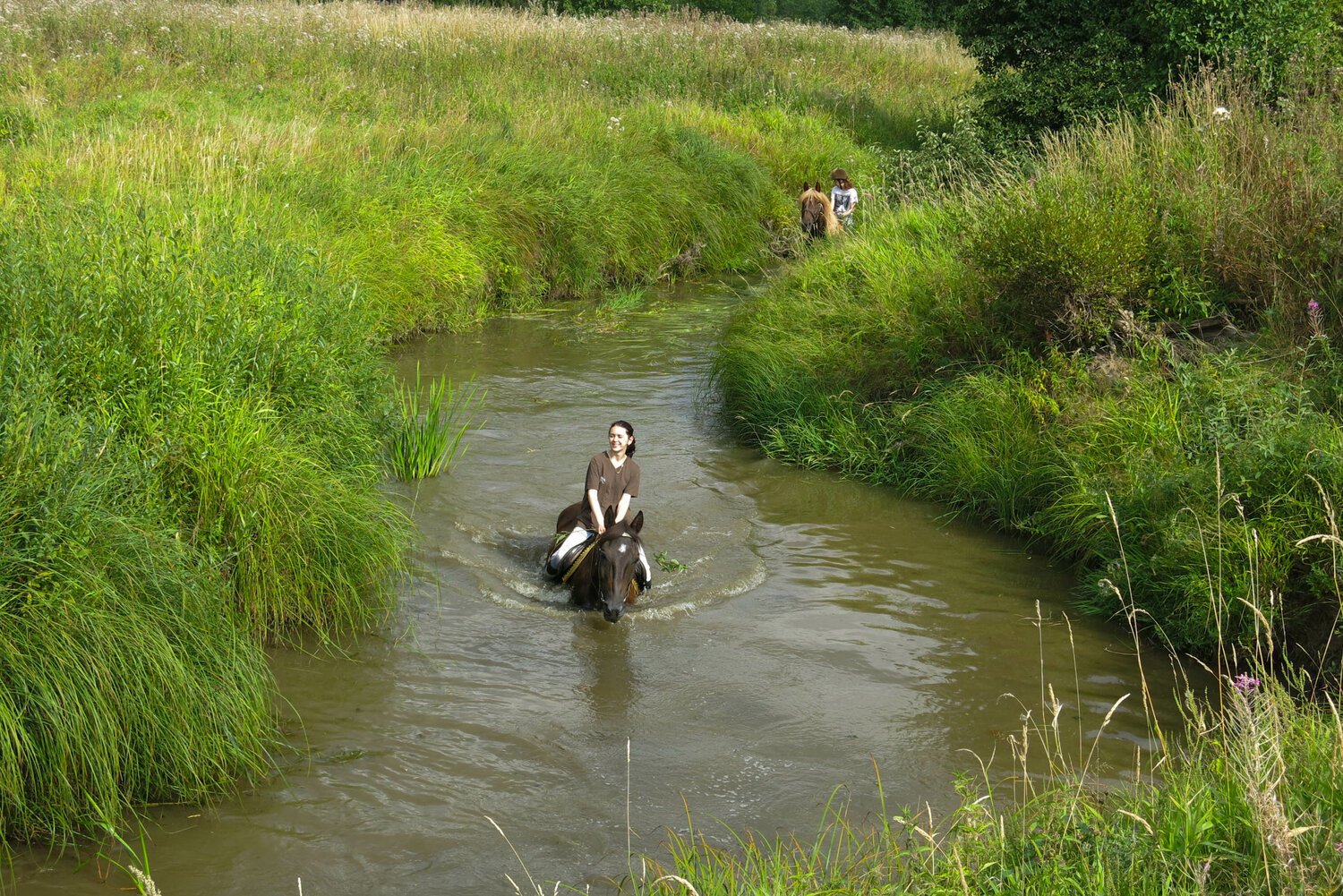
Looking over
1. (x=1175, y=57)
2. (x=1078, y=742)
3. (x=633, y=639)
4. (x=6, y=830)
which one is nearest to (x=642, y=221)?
(x=1175, y=57)

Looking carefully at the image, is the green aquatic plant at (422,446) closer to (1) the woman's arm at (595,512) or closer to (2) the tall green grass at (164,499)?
(2) the tall green grass at (164,499)

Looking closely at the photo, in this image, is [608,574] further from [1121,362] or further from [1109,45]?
[1109,45]

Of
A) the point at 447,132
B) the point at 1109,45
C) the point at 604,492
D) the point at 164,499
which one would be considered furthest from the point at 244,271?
the point at 1109,45

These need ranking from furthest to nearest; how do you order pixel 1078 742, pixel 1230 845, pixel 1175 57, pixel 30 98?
pixel 1175 57
pixel 30 98
pixel 1078 742
pixel 1230 845

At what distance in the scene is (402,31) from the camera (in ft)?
80.6

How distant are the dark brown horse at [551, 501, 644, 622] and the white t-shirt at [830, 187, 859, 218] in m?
11.6

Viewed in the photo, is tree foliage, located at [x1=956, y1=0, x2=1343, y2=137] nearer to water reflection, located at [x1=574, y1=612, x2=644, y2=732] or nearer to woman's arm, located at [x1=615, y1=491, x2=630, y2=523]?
woman's arm, located at [x1=615, y1=491, x2=630, y2=523]

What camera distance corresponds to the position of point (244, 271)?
30.0ft

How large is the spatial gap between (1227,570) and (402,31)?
824 inches

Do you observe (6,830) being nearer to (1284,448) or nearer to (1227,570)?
(1227,570)

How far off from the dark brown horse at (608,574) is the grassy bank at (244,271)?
126cm

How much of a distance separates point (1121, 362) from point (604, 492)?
4.43 metres

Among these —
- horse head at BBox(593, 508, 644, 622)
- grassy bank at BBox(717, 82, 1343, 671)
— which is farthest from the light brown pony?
horse head at BBox(593, 508, 644, 622)

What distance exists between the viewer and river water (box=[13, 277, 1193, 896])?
5723 millimetres
